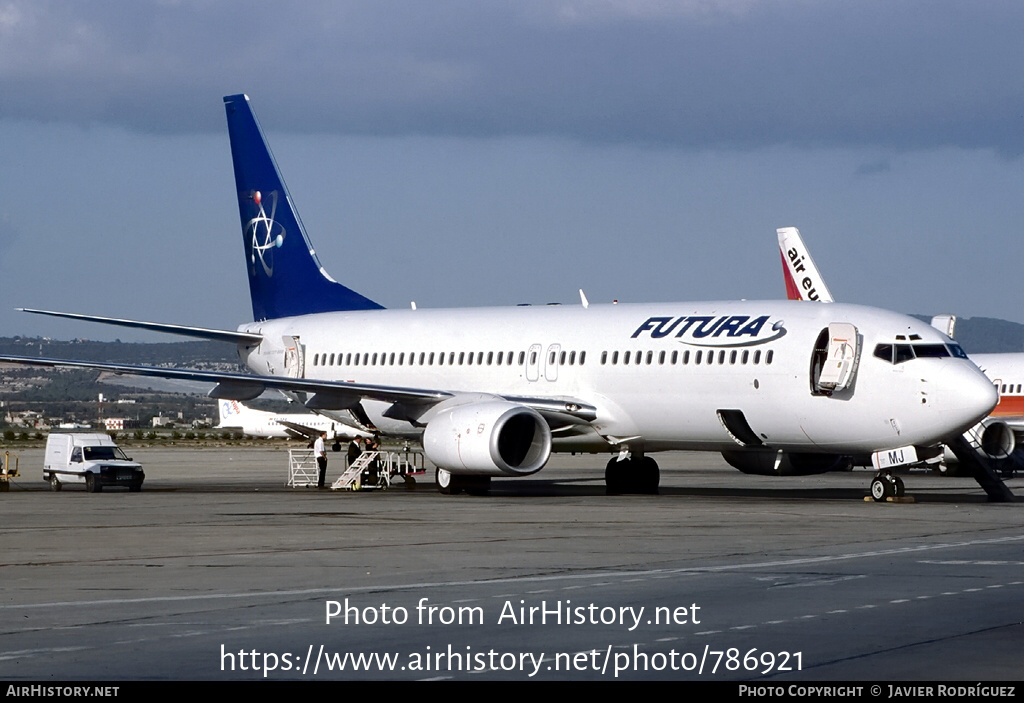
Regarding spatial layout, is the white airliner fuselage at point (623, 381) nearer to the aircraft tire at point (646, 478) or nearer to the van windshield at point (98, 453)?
the aircraft tire at point (646, 478)

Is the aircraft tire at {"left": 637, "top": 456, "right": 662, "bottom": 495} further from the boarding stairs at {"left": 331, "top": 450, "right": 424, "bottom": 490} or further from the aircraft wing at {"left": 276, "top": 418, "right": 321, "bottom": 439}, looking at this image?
the aircraft wing at {"left": 276, "top": 418, "right": 321, "bottom": 439}

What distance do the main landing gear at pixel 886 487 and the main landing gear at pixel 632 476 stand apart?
5.91 m

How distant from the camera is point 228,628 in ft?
38.6

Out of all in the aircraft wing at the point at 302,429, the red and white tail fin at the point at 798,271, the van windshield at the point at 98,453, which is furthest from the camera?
the aircraft wing at the point at 302,429

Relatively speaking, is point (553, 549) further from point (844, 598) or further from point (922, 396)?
point (922, 396)

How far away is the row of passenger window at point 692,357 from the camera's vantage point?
29.0 m

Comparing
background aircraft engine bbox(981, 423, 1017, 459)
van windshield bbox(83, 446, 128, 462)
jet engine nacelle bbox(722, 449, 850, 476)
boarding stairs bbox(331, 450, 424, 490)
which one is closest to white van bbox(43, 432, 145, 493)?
van windshield bbox(83, 446, 128, 462)

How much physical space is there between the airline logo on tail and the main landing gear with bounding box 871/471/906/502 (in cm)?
1783

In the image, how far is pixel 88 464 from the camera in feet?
121

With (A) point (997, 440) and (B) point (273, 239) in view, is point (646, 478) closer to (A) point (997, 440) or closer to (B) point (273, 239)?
(A) point (997, 440)

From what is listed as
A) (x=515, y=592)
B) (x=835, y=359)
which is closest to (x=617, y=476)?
(x=835, y=359)

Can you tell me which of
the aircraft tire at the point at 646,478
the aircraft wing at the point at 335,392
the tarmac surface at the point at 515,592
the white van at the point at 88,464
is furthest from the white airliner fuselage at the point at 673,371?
the white van at the point at 88,464

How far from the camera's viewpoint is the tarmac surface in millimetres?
10273
